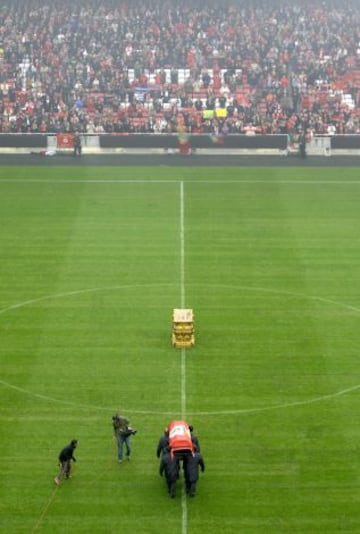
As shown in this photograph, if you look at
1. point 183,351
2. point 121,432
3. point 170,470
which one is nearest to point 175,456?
point 170,470

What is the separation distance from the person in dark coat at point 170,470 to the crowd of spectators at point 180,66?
170 feet

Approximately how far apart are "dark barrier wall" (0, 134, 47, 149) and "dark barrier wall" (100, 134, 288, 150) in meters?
3.29

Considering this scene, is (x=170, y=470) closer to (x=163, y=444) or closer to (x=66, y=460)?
(x=163, y=444)

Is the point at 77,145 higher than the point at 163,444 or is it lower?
lower

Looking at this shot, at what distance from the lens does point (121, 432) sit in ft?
107

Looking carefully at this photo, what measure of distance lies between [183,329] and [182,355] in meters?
0.80

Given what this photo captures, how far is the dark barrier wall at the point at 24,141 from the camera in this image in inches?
3118

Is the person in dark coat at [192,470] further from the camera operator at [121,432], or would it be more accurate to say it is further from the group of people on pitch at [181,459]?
the camera operator at [121,432]

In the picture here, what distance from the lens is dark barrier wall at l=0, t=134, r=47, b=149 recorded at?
79.2 meters

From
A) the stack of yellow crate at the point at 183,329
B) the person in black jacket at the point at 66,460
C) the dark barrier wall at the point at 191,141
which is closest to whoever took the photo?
the person in black jacket at the point at 66,460

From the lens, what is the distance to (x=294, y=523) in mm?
29609

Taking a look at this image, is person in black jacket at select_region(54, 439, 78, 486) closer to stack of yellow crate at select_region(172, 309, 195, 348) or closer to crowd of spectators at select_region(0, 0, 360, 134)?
stack of yellow crate at select_region(172, 309, 195, 348)

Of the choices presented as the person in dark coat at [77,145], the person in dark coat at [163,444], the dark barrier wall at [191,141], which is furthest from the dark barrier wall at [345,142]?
the person in dark coat at [163,444]

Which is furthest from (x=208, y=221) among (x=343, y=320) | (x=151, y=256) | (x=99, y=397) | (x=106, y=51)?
(x=106, y=51)
